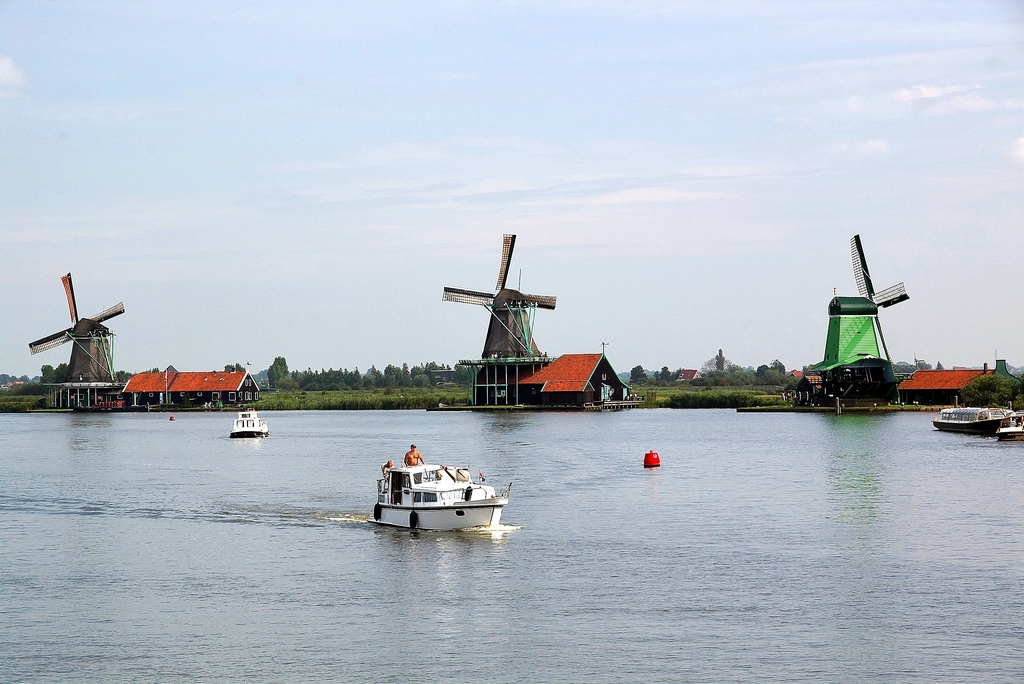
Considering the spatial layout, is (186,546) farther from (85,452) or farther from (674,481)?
(85,452)

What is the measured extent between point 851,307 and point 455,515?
10710 cm

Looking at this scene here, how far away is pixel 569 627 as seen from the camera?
95.5 feet

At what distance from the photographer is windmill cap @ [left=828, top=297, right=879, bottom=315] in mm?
139750

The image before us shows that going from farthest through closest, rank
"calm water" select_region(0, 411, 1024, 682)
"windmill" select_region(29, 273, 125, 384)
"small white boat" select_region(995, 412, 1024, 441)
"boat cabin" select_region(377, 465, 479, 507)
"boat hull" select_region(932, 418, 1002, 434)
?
"windmill" select_region(29, 273, 125, 384) → "boat hull" select_region(932, 418, 1002, 434) → "small white boat" select_region(995, 412, 1024, 441) → "boat cabin" select_region(377, 465, 479, 507) → "calm water" select_region(0, 411, 1024, 682)

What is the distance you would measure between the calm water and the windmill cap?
69868 mm

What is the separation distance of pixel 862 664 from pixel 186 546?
25848 millimetres

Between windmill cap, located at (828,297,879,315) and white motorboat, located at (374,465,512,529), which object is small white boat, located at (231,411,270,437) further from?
windmill cap, located at (828,297,879,315)

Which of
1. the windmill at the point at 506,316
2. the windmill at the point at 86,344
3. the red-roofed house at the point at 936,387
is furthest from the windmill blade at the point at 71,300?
the red-roofed house at the point at 936,387

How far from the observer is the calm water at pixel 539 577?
1038 inches

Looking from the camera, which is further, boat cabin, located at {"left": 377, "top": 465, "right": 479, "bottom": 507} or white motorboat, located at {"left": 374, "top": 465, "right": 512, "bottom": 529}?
boat cabin, located at {"left": 377, "top": 465, "right": 479, "bottom": 507}

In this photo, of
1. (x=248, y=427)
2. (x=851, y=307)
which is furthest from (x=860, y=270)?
(x=248, y=427)

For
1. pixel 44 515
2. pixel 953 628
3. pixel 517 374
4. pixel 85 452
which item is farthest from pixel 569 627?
pixel 517 374

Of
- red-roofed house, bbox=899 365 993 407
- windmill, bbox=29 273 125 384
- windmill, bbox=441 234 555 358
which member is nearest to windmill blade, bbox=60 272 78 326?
windmill, bbox=29 273 125 384

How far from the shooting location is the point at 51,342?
609 ft
